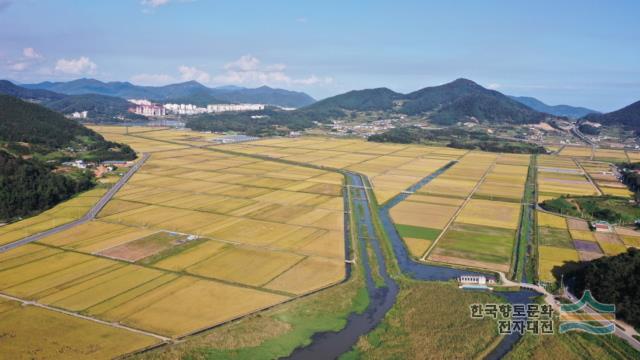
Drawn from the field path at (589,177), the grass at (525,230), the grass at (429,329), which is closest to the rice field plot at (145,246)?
the grass at (429,329)

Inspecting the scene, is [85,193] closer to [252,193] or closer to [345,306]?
[252,193]

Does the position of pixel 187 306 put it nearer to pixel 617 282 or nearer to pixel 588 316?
pixel 588 316

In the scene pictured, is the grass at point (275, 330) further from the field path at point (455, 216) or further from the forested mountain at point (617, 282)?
the forested mountain at point (617, 282)

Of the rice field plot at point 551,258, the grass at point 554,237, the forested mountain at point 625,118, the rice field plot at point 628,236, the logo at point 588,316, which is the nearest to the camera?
the logo at point 588,316

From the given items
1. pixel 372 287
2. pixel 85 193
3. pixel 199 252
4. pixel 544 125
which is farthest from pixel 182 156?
pixel 544 125

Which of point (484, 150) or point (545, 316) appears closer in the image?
point (545, 316)

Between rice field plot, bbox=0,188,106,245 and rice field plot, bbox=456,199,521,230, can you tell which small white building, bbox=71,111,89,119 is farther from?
rice field plot, bbox=456,199,521,230

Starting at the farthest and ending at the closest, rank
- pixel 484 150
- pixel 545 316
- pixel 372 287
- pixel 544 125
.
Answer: pixel 544 125, pixel 484 150, pixel 372 287, pixel 545 316
